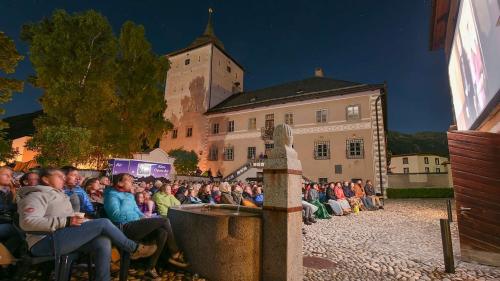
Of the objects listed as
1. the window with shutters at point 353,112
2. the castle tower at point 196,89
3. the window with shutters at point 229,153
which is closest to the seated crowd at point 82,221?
the window with shutters at point 353,112

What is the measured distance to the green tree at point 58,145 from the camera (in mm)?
15586

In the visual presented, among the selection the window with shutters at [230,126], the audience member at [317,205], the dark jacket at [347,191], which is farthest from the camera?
the window with shutters at [230,126]

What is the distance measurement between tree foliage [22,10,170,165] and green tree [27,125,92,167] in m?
1.94

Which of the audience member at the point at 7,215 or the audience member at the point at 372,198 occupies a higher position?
the audience member at the point at 7,215

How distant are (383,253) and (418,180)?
21.8 meters

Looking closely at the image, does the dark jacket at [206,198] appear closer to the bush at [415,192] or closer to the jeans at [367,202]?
the jeans at [367,202]

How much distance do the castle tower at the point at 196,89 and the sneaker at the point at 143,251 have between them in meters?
26.7

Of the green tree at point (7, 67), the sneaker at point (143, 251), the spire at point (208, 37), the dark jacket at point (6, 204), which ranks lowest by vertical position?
the sneaker at point (143, 251)

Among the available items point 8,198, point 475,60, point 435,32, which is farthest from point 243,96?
point 8,198

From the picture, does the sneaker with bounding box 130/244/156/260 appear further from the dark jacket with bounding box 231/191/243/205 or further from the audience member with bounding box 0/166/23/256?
the dark jacket with bounding box 231/191/243/205

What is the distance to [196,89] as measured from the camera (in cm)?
3375

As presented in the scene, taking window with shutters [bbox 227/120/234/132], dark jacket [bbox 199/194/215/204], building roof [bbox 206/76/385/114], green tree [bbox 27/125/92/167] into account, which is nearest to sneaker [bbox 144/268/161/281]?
dark jacket [bbox 199/194/215/204]

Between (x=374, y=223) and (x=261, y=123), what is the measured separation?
1851 centimetres

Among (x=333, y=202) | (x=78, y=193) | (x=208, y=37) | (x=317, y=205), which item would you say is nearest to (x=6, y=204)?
(x=78, y=193)
